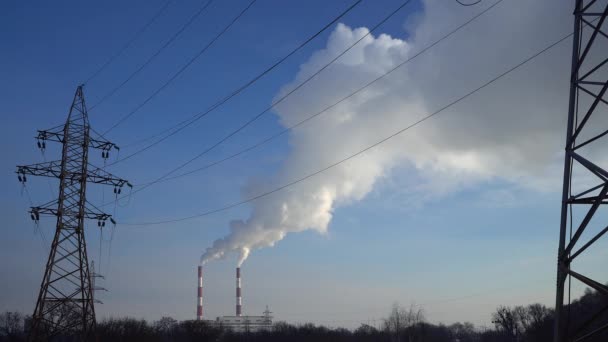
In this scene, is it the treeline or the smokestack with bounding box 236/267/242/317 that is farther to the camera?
the smokestack with bounding box 236/267/242/317

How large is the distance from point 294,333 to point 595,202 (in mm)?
139497

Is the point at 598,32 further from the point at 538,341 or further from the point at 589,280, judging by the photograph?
the point at 538,341

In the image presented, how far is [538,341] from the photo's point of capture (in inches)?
3356

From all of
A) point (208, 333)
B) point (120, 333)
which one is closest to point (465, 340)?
point (208, 333)

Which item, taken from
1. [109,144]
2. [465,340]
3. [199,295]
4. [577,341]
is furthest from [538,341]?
[465,340]

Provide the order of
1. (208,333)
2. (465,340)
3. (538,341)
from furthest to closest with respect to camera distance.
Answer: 1. (465,340)
2. (208,333)
3. (538,341)

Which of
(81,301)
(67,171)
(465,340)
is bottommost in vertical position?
(465,340)

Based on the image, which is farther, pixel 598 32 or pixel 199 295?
pixel 199 295

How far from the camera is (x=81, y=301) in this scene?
116 feet

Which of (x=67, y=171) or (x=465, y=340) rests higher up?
(x=67, y=171)

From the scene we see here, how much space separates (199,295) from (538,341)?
98.2 metres

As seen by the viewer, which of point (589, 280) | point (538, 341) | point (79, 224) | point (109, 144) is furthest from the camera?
point (538, 341)

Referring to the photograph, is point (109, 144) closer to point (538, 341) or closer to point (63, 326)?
point (63, 326)

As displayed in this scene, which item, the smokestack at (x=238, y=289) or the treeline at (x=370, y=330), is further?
the smokestack at (x=238, y=289)
